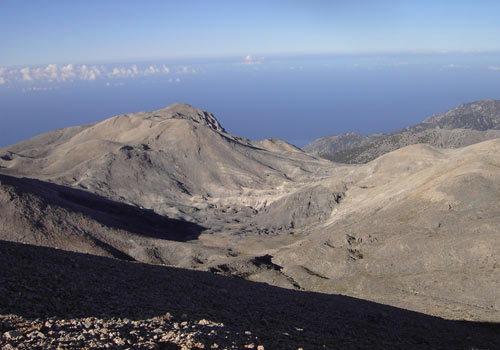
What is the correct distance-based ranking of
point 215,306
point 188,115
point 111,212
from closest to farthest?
point 215,306
point 111,212
point 188,115

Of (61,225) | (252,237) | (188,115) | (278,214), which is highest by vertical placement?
(188,115)

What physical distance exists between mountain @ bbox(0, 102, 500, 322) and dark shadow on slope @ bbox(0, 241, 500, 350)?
7390 mm

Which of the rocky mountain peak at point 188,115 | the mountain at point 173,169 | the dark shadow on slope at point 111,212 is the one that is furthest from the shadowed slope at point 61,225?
the rocky mountain peak at point 188,115

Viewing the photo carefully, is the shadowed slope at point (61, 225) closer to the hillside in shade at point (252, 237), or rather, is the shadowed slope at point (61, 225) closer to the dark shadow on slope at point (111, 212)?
the dark shadow on slope at point (111, 212)

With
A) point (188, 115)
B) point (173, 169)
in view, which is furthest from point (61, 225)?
point (188, 115)

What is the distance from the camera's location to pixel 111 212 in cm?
6856

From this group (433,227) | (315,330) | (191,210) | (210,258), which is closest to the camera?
(315,330)

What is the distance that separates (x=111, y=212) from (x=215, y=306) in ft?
175

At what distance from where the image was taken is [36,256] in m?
21.0

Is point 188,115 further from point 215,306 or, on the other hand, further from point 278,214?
point 215,306

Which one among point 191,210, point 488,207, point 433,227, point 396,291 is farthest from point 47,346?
point 191,210

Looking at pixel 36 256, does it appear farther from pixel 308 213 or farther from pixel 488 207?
pixel 308 213

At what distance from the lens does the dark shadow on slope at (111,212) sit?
57.2 metres

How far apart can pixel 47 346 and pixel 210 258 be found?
45.1 meters
